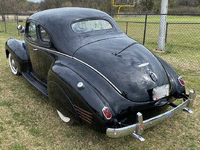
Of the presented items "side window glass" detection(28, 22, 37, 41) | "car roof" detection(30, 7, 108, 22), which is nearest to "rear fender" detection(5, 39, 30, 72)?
"side window glass" detection(28, 22, 37, 41)

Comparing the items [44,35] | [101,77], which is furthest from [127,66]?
[44,35]

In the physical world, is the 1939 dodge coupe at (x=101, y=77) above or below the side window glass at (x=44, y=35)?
below

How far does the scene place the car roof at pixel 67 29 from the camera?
9.49 ft

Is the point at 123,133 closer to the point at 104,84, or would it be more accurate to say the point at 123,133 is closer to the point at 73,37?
the point at 104,84

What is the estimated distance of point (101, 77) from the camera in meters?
2.34

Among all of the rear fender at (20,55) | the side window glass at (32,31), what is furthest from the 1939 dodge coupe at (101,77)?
the rear fender at (20,55)

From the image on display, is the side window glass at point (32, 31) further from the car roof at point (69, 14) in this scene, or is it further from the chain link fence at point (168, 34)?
the chain link fence at point (168, 34)

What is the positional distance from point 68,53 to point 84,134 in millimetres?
1237

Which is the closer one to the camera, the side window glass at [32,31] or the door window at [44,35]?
the door window at [44,35]

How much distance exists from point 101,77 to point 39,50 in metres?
1.62

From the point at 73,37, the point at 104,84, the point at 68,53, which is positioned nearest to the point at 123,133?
the point at 104,84

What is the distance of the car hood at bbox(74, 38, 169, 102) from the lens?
7.54 ft

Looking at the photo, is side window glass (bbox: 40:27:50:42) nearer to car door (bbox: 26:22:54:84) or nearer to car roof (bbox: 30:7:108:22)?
car door (bbox: 26:22:54:84)

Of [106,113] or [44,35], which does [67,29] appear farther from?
[106,113]
